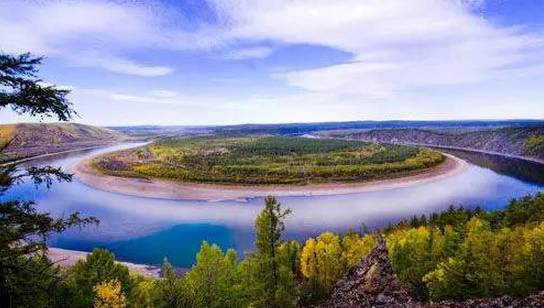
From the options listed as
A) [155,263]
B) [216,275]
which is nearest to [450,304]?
[216,275]

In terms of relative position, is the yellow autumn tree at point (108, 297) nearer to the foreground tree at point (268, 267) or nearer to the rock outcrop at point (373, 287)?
the foreground tree at point (268, 267)

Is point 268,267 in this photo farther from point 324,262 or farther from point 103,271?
point 324,262

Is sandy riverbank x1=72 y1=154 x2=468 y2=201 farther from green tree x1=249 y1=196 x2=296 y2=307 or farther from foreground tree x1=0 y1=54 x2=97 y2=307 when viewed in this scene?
foreground tree x1=0 y1=54 x2=97 y2=307

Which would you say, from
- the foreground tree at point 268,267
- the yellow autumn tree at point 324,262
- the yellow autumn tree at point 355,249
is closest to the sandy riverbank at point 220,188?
the yellow autumn tree at point 355,249

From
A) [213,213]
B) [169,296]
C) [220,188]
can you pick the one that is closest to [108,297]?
[169,296]

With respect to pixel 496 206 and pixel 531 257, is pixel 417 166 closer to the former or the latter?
pixel 496 206

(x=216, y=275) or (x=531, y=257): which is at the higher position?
(x=531, y=257)
